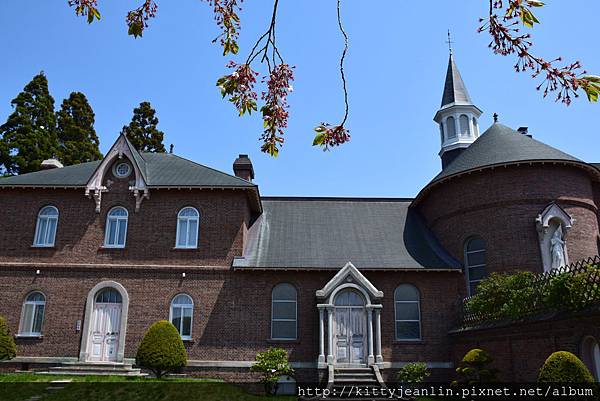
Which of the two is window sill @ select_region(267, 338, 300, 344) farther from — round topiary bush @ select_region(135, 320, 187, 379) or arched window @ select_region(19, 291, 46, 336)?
arched window @ select_region(19, 291, 46, 336)

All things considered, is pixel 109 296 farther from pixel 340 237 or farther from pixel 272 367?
pixel 340 237

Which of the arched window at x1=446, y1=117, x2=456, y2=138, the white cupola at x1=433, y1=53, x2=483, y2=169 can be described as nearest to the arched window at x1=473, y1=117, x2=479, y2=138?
the white cupola at x1=433, y1=53, x2=483, y2=169

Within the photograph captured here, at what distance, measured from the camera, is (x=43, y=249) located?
21234mm

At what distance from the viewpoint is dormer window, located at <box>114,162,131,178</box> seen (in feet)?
72.8

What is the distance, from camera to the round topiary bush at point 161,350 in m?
18.0

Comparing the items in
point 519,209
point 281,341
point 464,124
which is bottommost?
point 281,341

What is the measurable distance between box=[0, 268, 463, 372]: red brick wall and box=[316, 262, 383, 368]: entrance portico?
2.69 feet

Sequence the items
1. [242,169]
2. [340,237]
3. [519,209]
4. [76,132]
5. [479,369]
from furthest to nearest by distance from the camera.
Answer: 1. [76,132]
2. [242,169]
3. [340,237]
4. [519,209]
5. [479,369]

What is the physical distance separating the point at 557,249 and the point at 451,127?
494 inches

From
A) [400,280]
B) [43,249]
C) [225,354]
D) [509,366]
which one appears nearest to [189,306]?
[225,354]

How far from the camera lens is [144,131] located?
45344mm

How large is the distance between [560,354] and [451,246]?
10.3 meters

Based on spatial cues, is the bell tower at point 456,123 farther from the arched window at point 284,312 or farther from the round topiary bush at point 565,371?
the round topiary bush at point 565,371

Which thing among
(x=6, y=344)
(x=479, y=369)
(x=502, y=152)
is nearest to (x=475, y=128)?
(x=502, y=152)
